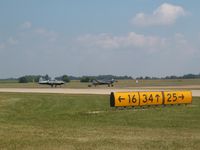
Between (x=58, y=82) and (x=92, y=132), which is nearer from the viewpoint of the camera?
(x=92, y=132)

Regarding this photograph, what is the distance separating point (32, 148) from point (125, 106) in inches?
696

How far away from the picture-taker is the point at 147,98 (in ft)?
96.3

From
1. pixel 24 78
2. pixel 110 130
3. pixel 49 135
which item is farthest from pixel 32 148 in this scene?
pixel 24 78

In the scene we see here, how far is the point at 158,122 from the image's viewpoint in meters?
19.2

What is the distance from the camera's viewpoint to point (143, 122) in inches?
762

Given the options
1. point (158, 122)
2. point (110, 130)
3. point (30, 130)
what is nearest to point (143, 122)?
point (158, 122)

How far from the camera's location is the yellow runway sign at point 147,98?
93.4ft

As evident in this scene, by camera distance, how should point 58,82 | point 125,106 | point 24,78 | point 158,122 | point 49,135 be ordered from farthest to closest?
point 24,78, point 58,82, point 125,106, point 158,122, point 49,135

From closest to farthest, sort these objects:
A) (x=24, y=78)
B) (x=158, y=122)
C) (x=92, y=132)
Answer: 1. (x=92, y=132)
2. (x=158, y=122)
3. (x=24, y=78)

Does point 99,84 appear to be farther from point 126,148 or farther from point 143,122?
point 126,148

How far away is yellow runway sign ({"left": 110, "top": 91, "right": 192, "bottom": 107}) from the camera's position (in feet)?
93.4

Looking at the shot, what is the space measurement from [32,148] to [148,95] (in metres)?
18.9

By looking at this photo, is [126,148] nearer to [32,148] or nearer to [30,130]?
[32,148]

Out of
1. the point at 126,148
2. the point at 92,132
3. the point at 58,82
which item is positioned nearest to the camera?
the point at 126,148
